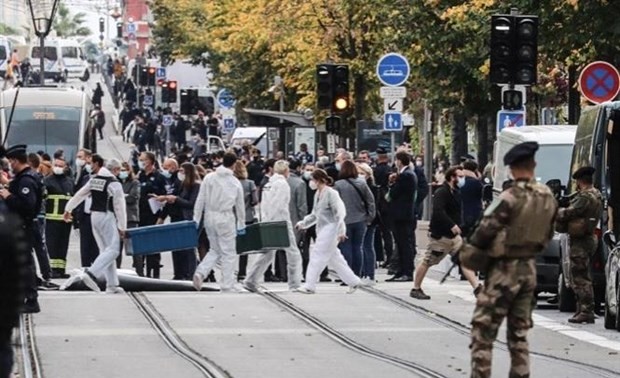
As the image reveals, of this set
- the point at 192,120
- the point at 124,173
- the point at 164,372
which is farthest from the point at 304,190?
the point at 192,120

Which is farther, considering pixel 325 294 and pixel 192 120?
Answer: pixel 192 120

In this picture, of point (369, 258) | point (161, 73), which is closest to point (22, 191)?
point (369, 258)

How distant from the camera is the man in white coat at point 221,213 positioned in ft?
83.7

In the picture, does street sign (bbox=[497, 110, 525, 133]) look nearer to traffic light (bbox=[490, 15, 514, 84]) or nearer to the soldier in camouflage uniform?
traffic light (bbox=[490, 15, 514, 84])

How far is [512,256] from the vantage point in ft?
42.9

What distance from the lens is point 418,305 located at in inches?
931

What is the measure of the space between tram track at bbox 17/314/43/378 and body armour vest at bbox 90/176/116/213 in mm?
3734

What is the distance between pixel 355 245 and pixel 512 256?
1431 centimetres

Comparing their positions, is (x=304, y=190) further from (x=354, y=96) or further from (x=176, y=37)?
(x=176, y=37)

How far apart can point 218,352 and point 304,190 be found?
38.0 feet

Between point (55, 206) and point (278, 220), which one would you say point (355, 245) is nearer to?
point (278, 220)

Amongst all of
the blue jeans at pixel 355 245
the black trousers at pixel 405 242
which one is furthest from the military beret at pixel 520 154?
the black trousers at pixel 405 242

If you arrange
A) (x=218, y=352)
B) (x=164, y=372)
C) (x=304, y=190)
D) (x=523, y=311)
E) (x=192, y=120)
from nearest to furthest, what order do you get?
(x=523, y=311) → (x=164, y=372) → (x=218, y=352) → (x=304, y=190) → (x=192, y=120)

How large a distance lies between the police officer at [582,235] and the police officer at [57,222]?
10.2 meters
